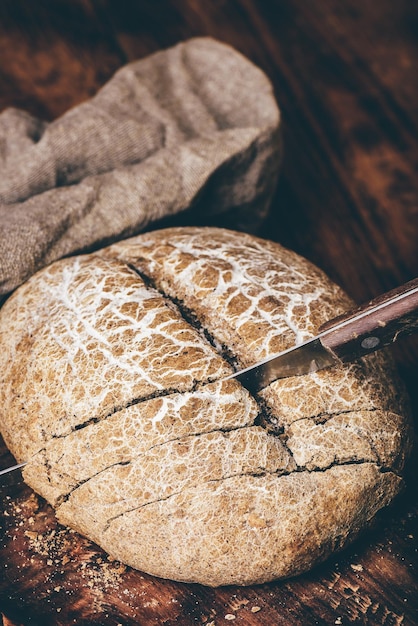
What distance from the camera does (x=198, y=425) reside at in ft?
4.07

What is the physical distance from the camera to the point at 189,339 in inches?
51.4

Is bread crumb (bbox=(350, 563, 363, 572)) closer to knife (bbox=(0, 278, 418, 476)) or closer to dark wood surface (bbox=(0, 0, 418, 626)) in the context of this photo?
dark wood surface (bbox=(0, 0, 418, 626))

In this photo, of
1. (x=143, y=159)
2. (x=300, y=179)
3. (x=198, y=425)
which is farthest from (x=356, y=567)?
(x=300, y=179)

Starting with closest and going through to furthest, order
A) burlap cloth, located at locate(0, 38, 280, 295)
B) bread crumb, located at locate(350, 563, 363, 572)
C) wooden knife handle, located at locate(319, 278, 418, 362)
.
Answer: wooden knife handle, located at locate(319, 278, 418, 362) → bread crumb, located at locate(350, 563, 363, 572) → burlap cloth, located at locate(0, 38, 280, 295)

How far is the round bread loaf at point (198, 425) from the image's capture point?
122 cm

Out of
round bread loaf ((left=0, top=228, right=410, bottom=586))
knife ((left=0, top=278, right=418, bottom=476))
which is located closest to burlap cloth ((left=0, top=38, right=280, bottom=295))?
round bread loaf ((left=0, top=228, right=410, bottom=586))

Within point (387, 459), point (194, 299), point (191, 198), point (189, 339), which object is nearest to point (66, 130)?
point (191, 198)

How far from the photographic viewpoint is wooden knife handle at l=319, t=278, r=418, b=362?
120cm

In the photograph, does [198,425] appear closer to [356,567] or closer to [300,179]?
[356,567]

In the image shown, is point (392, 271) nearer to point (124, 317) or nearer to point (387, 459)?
point (387, 459)

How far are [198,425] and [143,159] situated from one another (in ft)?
3.07

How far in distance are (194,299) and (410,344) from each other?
79cm

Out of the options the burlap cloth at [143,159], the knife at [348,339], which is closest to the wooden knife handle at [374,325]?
the knife at [348,339]

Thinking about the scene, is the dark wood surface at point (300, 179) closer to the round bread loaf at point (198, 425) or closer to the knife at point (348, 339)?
the round bread loaf at point (198, 425)
